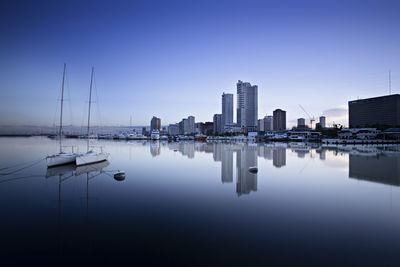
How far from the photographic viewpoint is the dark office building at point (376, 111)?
155500 millimetres

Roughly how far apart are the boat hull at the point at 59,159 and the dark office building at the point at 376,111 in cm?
17102

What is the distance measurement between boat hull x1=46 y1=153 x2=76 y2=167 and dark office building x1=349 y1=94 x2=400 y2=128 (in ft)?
561

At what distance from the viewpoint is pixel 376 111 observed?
169 m

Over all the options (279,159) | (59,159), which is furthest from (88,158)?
(279,159)

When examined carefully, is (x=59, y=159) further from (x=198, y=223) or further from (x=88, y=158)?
(x=198, y=223)

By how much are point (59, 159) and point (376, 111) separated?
214 meters

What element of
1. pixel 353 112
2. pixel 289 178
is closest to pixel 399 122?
pixel 353 112

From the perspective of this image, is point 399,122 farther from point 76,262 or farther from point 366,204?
point 76,262

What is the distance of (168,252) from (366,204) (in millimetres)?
11177

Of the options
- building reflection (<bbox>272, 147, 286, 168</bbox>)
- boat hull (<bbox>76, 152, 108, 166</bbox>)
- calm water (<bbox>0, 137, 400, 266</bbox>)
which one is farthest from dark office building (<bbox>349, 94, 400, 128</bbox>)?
boat hull (<bbox>76, 152, 108, 166</bbox>)

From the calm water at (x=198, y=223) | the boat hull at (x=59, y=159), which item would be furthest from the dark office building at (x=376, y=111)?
the boat hull at (x=59, y=159)

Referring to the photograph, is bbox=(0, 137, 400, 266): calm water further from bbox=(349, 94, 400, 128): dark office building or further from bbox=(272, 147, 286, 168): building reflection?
bbox=(349, 94, 400, 128): dark office building

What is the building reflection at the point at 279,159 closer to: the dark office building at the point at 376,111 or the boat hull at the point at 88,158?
the boat hull at the point at 88,158

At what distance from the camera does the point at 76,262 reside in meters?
6.05
